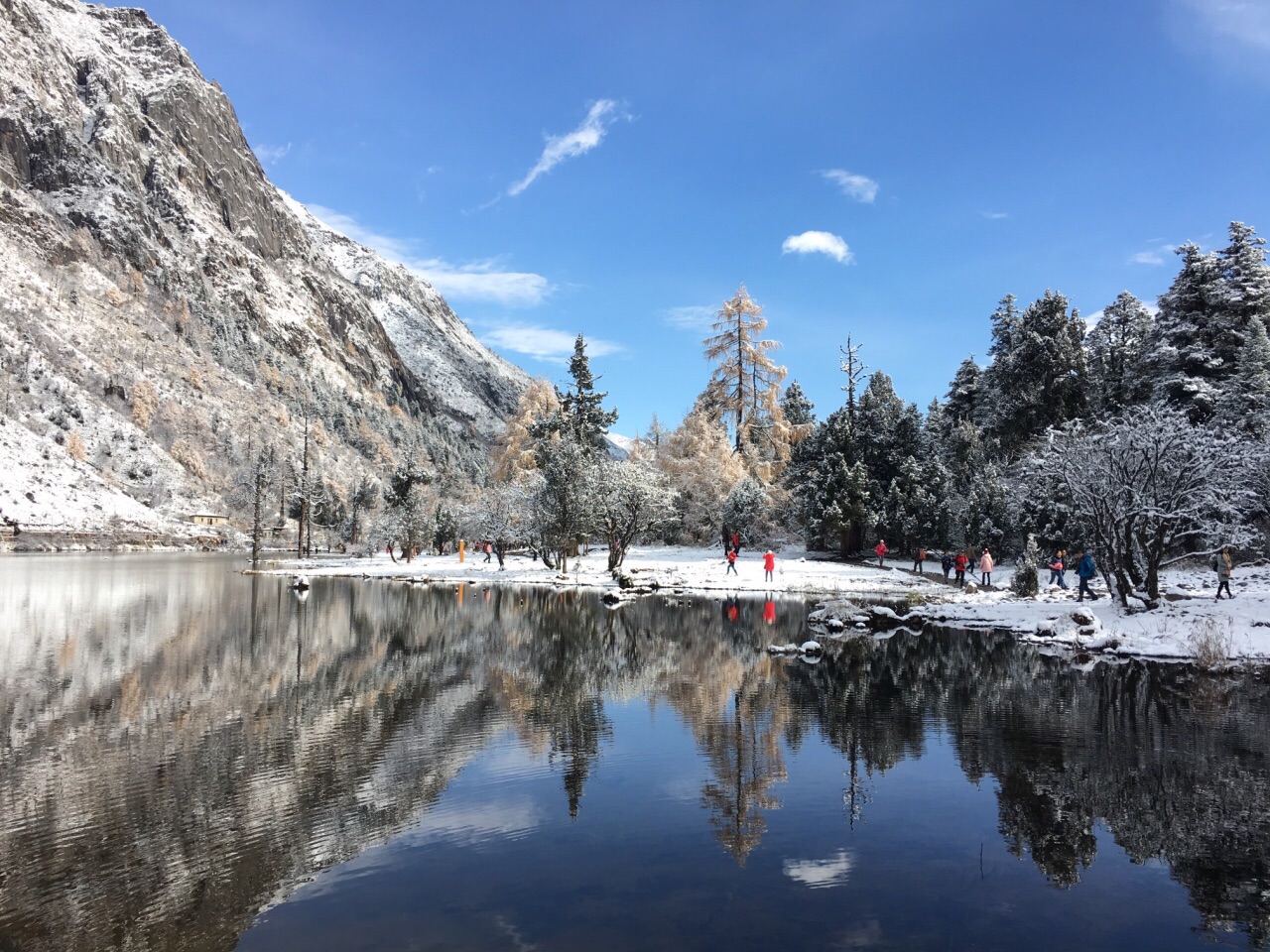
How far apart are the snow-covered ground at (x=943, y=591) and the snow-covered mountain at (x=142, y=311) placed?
57.4 m

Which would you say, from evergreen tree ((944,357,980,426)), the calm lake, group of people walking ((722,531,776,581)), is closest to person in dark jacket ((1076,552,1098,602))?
the calm lake

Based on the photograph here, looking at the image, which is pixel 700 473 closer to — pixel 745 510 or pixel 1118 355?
pixel 745 510

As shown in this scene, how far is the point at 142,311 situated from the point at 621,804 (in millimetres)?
154845

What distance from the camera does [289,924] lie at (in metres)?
5.65

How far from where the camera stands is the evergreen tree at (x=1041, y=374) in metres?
51.3

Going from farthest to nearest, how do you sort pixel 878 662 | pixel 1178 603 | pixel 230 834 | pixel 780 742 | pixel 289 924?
pixel 1178 603, pixel 878 662, pixel 780 742, pixel 230 834, pixel 289 924

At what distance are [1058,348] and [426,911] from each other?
2150 inches

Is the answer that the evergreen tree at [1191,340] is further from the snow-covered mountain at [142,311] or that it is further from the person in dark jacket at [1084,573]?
the snow-covered mountain at [142,311]

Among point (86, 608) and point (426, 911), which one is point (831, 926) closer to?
point (426, 911)

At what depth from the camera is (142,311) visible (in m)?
135

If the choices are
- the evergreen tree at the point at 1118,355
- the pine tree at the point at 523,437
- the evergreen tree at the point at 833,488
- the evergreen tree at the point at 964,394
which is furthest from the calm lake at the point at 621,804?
the evergreen tree at the point at 964,394

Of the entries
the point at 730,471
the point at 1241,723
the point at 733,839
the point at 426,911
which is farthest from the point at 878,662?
the point at 730,471

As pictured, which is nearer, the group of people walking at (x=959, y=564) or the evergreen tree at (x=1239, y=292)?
the group of people walking at (x=959, y=564)

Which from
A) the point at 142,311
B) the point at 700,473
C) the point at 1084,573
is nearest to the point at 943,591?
the point at 1084,573
